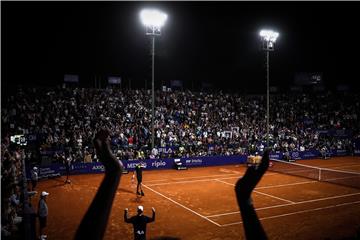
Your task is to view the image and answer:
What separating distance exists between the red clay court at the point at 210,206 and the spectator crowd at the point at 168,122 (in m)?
4.87

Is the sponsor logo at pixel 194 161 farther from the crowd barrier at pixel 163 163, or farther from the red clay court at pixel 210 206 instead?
the red clay court at pixel 210 206

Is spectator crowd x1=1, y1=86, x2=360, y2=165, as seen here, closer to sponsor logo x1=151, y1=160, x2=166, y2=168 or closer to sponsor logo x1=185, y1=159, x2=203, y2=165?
sponsor logo x1=151, y1=160, x2=166, y2=168

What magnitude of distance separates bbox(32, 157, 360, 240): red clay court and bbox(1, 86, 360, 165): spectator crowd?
487 centimetres

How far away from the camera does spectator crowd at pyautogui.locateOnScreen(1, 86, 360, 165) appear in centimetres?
2844

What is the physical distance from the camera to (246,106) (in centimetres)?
4381

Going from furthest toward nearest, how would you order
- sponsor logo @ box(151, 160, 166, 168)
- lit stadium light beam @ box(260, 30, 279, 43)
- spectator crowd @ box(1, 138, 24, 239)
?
lit stadium light beam @ box(260, 30, 279, 43) → sponsor logo @ box(151, 160, 166, 168) → spectator crowd @ box(1, 138, 24, 239)

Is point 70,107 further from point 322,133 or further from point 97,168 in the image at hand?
point 322,133

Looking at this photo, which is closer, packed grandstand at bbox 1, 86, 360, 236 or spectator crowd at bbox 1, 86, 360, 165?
packed grandstand at bbox 1, 86, 360, 236

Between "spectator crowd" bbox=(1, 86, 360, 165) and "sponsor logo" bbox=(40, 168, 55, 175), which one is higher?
"spectator crowd" bbox=(1, 86, 360, 165)

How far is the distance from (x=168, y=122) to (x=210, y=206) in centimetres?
1891

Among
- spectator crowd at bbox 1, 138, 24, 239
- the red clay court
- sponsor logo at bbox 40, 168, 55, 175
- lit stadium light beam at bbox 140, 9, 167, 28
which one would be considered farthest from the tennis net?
spectator crowd at bbox 1, 138, 24, 239

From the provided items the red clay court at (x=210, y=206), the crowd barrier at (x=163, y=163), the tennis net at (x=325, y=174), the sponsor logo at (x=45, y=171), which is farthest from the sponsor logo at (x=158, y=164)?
the tennis net at (x=325, y=174)

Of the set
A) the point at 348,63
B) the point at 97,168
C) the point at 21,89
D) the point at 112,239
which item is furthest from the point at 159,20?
the point at 348,63

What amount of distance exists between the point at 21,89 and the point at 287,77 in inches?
1863
